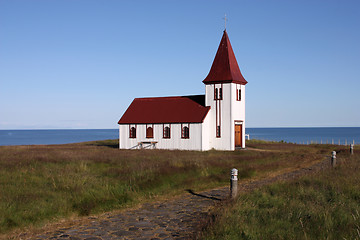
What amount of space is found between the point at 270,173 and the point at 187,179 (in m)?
4.91

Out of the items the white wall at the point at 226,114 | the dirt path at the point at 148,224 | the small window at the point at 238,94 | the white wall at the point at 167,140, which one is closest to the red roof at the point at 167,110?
the white wall at the point at 167,140

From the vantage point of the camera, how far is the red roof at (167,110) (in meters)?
37.5

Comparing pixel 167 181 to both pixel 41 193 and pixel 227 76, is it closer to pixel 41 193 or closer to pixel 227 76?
pixel 41 193

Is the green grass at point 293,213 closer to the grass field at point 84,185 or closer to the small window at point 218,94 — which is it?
the grass field at point 84,185

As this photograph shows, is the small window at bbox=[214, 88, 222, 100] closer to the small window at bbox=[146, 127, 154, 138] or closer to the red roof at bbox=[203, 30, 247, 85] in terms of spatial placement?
the red roof at bbox=[203, 30, 247, 85]

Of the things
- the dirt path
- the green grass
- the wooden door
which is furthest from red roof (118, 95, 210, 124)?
the dirt path

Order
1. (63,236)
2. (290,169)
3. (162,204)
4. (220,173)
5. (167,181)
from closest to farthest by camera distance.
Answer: (63,236)
(162,204)
(167,181)
(220,173)
(290,169)

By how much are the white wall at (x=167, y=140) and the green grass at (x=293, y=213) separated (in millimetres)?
23468

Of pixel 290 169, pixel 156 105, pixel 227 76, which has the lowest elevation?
pixel 290 169

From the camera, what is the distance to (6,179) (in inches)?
543

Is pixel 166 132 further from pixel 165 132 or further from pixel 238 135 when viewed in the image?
pixel 238 135

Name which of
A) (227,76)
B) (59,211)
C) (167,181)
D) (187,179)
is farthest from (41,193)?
(227,76)

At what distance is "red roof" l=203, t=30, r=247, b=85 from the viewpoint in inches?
1435

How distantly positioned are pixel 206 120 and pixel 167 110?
508cm
